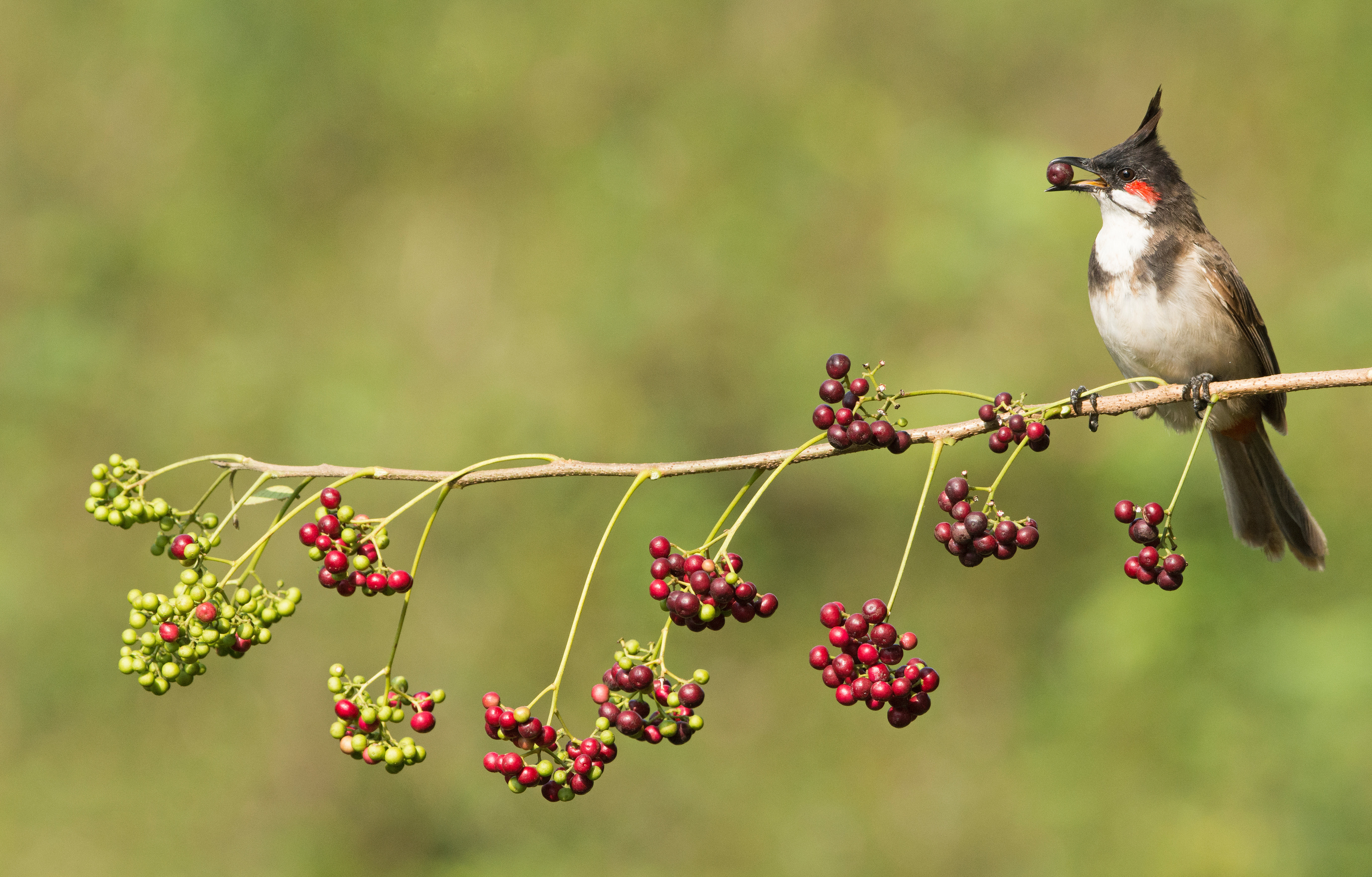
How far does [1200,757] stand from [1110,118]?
4.37 metres

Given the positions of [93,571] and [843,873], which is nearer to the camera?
[843,873]

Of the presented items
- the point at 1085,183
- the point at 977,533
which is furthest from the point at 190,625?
the point at 1085,183

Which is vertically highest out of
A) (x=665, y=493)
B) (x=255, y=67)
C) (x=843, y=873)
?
(x=255, y=67)

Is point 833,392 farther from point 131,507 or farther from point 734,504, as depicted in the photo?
point 131,507

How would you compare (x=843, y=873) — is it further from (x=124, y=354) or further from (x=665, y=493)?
(x=124, y=354)

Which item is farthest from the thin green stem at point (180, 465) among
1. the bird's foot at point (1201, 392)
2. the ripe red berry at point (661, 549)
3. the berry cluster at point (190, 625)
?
the bird's foot at point (1201, 392)

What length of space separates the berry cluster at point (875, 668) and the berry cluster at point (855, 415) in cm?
30

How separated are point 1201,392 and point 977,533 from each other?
94 cm

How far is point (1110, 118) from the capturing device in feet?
26.1

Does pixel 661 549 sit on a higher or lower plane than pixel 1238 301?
lower

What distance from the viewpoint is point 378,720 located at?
7.05ft

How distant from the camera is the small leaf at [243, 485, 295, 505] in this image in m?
2.22

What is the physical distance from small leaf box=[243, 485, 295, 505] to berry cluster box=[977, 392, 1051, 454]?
1.32 m

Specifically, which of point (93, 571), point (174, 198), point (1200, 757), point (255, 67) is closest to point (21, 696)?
point (93, 571)
